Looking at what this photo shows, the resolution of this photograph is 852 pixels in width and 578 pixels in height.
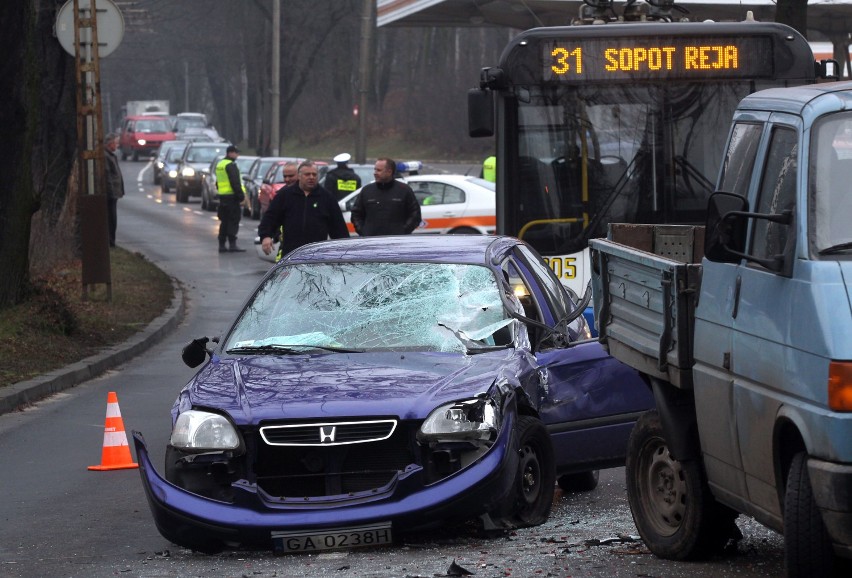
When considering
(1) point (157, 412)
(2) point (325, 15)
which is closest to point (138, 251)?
(1) point (157, 412)

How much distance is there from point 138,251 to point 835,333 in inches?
1033

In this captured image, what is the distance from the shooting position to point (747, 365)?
19.7ft

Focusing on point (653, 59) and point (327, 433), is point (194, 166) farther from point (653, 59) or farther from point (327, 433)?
point (327, 433)

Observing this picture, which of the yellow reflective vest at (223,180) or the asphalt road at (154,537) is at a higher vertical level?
the yellow reflective vest at (223,180)

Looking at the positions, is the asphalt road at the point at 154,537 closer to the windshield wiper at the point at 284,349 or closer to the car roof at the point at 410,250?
the windshield wiper at the point at 284,349

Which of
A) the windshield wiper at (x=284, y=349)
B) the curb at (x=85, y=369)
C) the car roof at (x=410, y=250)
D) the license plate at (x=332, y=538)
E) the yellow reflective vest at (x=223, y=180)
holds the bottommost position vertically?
the curb at (x=85, y=369)

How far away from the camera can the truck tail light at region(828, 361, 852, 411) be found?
525 centimetres

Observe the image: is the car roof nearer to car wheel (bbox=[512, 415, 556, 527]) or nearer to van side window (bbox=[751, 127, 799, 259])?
car wheel (bbox=[512, 415, 556, 527])

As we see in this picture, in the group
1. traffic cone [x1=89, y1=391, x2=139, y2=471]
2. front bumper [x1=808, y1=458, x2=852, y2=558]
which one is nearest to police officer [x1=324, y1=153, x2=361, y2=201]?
traffic cone [x1=89, y1=391, x2=139, y2=471]

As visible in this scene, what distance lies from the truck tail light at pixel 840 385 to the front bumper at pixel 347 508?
2.15 m

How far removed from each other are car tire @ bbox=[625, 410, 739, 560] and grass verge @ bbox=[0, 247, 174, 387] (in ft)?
24.7

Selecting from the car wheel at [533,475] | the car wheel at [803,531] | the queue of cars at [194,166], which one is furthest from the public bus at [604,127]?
the queue of cars at [194,166]

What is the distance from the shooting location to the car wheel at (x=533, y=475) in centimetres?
758

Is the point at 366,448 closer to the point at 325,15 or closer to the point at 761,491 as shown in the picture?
the point at 761,491
